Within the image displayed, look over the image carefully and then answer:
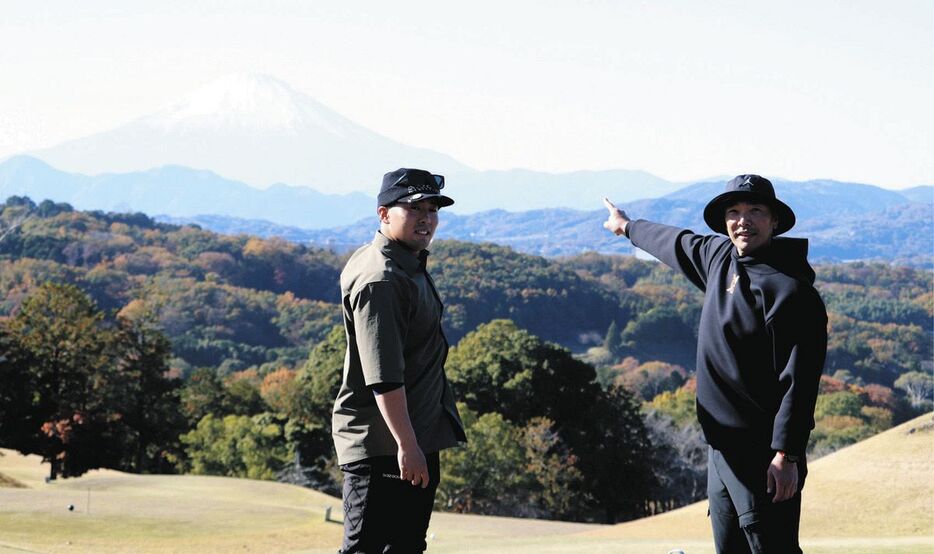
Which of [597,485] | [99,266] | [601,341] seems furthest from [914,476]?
[601,341]

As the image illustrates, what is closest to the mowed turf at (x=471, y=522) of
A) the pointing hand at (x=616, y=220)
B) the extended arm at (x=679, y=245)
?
the pointing hand at (x=616, y=220)

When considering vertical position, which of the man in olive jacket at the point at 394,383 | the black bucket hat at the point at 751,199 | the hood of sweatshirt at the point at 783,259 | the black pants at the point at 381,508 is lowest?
the black pants at the point at 381,508

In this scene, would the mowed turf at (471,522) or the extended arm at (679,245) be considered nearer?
the extended arm at (679,245)

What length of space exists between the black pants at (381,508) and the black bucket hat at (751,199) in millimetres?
1472

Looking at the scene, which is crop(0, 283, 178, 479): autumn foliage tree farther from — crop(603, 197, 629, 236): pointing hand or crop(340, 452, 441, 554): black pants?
crop(340, 452, 441, 554): black pants

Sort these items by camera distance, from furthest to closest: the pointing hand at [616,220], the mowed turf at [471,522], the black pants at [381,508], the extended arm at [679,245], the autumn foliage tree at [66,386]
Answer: the autumn foliage tree at [66,386] < the mowed turf at [471,522] < the pointing hand at [616,220] < the extended arm at [679,245] < the black pants at [381,508]

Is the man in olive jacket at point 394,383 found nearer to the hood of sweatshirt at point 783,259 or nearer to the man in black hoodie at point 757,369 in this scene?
the man in black hoodie at point 757,369

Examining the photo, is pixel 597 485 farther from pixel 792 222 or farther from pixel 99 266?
pixel 99 266

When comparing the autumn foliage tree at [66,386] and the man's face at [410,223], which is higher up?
the man's face at [410,223]

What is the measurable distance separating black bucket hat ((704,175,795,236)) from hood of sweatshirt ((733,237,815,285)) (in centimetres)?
11

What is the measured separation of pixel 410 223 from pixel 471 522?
17.1 metres

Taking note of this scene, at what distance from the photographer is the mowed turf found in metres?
14.3

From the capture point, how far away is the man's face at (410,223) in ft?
14.8

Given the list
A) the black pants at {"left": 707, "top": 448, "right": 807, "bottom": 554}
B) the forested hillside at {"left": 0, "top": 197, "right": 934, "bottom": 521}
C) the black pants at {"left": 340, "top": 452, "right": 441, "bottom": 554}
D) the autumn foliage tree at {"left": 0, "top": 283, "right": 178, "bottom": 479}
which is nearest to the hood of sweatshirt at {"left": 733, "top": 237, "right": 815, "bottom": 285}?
the black pants at {"left": 707, "top": 448, "right": 807, "bottom": 554}
